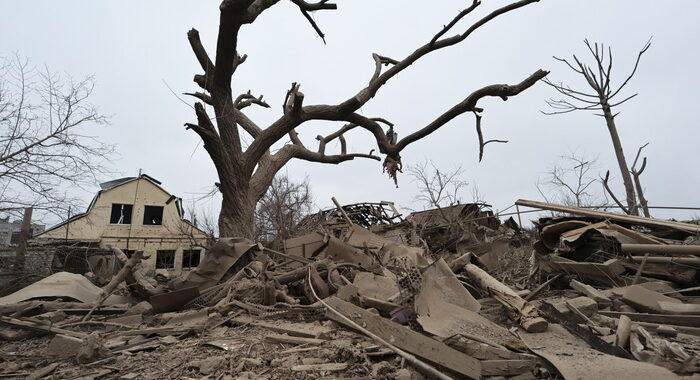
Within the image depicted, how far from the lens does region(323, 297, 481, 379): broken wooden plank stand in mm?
2191

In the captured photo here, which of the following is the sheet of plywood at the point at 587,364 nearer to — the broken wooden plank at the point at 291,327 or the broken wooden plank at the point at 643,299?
the broken wooden plank at the point at 643,299

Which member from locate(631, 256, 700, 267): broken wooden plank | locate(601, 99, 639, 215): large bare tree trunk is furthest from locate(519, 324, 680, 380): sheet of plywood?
locate(601, 99, 639, 215): large bare tree trunk

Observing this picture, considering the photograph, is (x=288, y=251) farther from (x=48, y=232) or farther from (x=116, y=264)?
(x=48, y=232)

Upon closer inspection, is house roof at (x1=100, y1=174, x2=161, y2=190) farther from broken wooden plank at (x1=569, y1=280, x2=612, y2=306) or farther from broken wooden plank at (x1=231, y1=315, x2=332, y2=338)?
→ broken wooden plank at (x1=569, y1=280, x2=612, y2=306)

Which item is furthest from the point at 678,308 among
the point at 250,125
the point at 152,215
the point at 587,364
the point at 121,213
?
the point at 121,213

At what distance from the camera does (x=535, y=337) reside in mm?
2850

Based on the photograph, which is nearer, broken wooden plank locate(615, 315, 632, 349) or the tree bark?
broken wooden plank locate(615, 315, 632, 349)

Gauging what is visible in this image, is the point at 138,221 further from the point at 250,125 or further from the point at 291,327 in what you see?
the point at 291,327

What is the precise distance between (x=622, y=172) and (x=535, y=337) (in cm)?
1136

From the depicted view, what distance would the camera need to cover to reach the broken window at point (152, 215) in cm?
2307

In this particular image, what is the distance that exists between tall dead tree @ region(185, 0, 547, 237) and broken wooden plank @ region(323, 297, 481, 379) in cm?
525

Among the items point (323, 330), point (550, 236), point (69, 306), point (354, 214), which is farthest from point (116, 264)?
point (550, 236)

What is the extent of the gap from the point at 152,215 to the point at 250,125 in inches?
640

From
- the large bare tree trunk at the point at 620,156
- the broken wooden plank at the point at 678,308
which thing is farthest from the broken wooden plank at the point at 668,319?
the large bare tree trunk at the point at 620,156
